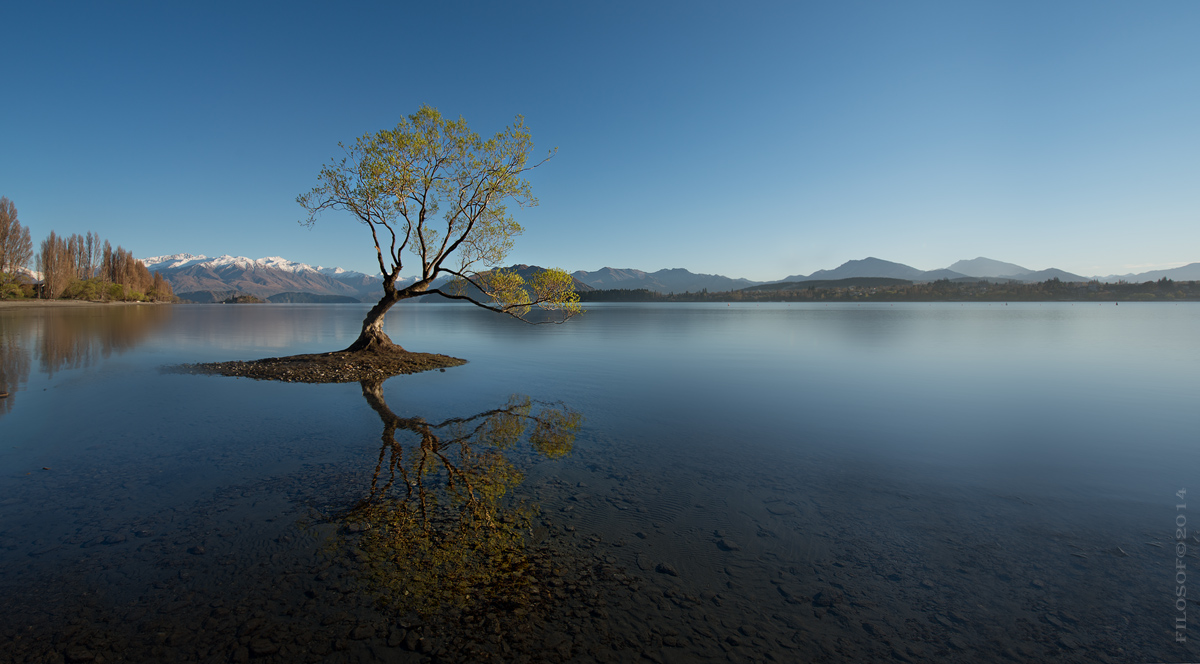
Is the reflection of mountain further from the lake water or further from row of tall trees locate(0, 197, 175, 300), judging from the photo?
row of tall trees locate(0, 197, 175, 300)

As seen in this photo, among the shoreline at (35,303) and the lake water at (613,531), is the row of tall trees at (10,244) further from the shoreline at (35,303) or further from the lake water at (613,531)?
the lake water at (613,531)

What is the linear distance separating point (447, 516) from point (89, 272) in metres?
226

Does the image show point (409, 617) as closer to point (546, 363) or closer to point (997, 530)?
point (997, 530)

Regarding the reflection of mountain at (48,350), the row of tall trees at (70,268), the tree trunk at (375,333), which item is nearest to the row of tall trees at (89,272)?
A: the row of tall trees at (70,268)

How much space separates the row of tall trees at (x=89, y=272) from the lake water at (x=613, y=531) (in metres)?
172

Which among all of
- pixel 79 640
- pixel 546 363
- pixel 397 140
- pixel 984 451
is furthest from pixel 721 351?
pixel 79 640

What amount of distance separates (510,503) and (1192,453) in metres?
17.3

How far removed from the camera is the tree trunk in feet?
92.4

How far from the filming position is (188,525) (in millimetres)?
7848

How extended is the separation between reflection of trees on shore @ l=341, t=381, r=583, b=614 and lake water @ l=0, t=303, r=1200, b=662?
0.06m

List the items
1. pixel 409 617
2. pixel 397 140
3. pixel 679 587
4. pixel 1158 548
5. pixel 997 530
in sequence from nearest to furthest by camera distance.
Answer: pixel 409 617, pixel 679 587, pixel 1158 548, pixel 997 530, pixel 397 140

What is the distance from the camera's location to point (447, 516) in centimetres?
813

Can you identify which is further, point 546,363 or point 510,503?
point 546,363

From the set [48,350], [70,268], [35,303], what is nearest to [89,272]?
[70,268]
